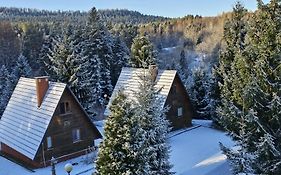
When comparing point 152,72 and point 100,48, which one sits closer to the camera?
point 152,72

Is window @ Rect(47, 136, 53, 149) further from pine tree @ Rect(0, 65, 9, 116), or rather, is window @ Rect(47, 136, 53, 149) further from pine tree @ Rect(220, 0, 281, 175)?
pine tree @ Rect(0, 65, 9, 116)

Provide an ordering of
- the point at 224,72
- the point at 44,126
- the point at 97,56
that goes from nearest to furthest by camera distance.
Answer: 1. the point at 44,126
2. the point at 224,72
3. the point at 97,56

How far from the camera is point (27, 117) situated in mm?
24234

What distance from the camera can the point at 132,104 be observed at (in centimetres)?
1455

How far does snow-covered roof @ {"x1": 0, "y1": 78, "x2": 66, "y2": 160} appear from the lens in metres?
22.8

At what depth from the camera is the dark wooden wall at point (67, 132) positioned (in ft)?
75.8

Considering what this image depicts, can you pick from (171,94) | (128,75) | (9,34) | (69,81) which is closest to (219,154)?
(171,94)

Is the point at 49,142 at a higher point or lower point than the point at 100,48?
lower

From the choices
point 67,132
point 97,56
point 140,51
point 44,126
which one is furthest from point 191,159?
point 97,56

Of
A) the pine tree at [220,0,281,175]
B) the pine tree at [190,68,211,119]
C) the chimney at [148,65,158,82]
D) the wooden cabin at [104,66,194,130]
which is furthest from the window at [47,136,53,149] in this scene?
the pine tree at [190,68,211,119]

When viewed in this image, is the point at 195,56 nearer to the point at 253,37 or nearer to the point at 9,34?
the point at 9,34

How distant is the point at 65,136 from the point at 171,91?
9.90m

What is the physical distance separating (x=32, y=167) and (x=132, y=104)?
11.5 metres

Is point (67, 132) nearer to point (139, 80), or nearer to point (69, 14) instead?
point (139, 80)
